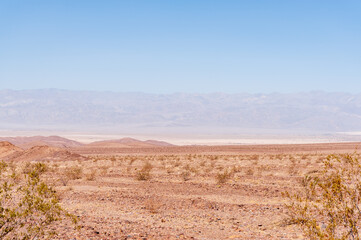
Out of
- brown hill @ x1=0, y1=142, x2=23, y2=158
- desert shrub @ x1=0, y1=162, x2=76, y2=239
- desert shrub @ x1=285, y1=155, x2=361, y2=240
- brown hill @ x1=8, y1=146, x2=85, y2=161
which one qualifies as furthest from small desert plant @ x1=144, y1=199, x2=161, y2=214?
brown hill @ x1=0, y1=142, x2=23, y2=158

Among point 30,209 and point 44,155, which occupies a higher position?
point 30,209

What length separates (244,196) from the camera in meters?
14.3

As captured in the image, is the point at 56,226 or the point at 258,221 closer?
the point at 56,226

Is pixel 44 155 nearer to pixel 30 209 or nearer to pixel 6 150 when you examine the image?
pixel 6 150

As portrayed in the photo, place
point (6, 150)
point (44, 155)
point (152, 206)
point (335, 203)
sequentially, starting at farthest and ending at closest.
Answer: point (6, 150), point (44, 155), point (152, 206), point (335, 203)

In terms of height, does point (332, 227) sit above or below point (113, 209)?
above

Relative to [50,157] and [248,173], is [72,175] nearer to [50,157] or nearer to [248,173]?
[248,173]

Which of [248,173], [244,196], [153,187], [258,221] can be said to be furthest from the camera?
[248,173]

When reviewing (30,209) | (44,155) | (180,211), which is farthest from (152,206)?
(44,155)

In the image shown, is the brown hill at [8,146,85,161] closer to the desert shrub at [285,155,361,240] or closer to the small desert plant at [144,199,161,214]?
the small desert plant at [144,199,161,214]

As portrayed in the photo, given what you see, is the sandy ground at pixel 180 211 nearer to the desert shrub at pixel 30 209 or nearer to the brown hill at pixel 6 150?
the desert shrub at pixel 30 209

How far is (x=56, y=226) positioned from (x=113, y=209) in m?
3.28

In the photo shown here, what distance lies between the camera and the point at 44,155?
38.4 m

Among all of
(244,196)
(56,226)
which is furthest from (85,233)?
(244,196)
